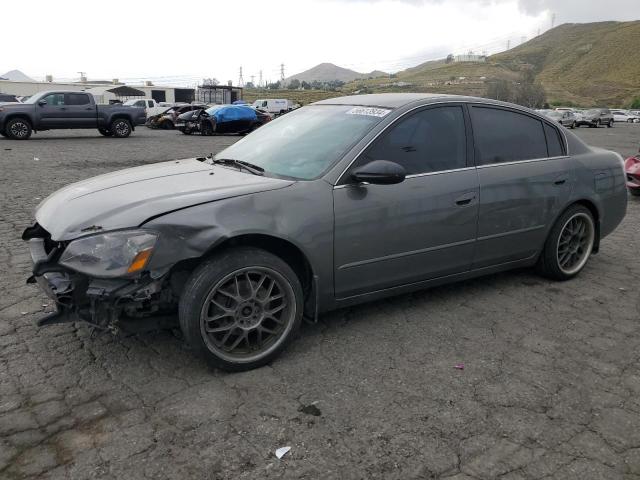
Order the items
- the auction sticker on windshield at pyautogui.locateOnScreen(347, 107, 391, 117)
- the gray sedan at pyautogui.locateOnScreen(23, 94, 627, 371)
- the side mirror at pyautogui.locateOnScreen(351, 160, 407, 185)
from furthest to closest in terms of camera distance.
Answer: the auction sticker on windshield at pyautogui.locateOnScreen(347, 107, 391, 117) < the side mirror at pyautogui.locateOnScreen(351, 160, 407, 185) < the gray sedan at pyautogui.locateOnScreen(23, 94, 627, 371)

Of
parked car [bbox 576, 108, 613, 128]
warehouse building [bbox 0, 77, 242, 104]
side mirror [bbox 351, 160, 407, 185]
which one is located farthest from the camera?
warehouse building [bbox 0, 77, 242, 104]

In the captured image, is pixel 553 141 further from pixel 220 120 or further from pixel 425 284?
pixel 220 120

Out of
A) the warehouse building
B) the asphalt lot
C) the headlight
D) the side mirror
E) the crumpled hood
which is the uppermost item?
the warehouse building

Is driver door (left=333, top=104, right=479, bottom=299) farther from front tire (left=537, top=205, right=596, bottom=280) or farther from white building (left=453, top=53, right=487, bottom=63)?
white building (left=453, top=53, right=487, bottom=63)

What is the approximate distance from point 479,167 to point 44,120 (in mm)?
18612

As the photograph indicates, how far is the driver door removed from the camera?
11.4 feet

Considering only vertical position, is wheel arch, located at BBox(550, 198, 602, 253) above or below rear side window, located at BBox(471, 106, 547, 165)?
below

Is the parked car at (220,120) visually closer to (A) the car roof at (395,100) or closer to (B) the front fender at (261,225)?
(A) the car roof at (395,100)

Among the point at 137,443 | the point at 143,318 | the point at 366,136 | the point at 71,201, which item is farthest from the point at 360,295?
the point at 71,201

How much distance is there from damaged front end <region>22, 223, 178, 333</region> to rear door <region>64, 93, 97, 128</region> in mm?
18540

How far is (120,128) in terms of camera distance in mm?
21312

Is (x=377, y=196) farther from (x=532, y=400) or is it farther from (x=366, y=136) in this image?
(x=532, y=400)

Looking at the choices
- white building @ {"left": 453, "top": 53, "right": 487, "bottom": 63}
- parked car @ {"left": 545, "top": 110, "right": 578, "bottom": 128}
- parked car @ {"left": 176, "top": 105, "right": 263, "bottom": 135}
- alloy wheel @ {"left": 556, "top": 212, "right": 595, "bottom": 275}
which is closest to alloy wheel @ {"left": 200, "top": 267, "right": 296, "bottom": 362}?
alloy wheel @ {"left": 556, "top": 212, "right": 595, "bottom": 275}

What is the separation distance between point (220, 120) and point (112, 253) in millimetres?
22853
